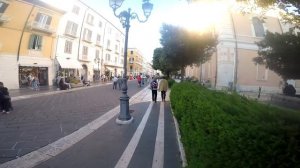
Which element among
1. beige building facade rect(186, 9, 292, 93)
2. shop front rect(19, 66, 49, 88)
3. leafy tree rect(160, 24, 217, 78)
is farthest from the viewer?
beige building facade rect(186, 9, 292, 93)

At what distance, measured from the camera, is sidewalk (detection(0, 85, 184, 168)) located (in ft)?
18.0

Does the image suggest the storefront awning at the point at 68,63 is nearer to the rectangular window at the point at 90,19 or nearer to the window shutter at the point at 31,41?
the window shutter at the point at 31,41

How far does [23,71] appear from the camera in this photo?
29.0 m

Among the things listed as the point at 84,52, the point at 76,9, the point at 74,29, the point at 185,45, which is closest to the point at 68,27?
the point at 74,29

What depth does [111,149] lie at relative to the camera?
6.49 metres

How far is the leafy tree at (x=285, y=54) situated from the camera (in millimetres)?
14297

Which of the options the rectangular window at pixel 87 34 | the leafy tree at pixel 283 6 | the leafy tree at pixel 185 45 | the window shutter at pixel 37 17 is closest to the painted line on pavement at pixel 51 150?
the leafy tree at pixel 283 6

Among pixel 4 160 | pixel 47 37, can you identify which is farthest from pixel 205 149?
pixel 47 37

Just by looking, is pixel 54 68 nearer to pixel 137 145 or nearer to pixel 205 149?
pixel 137 145

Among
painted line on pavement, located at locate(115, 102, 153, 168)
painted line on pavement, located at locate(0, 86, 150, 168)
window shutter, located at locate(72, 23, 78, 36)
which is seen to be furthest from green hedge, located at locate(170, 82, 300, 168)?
window shutter, located at locate(72, 23, 78, 36)

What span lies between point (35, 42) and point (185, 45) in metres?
16.7

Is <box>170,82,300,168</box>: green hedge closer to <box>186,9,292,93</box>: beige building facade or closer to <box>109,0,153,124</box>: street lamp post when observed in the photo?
<box>109,0,153,124</box>: street lamp post

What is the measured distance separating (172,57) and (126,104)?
14.2 metres

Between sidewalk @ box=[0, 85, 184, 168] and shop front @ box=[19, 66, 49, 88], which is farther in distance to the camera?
shop front @ box=[19, 66, 49, 88]
